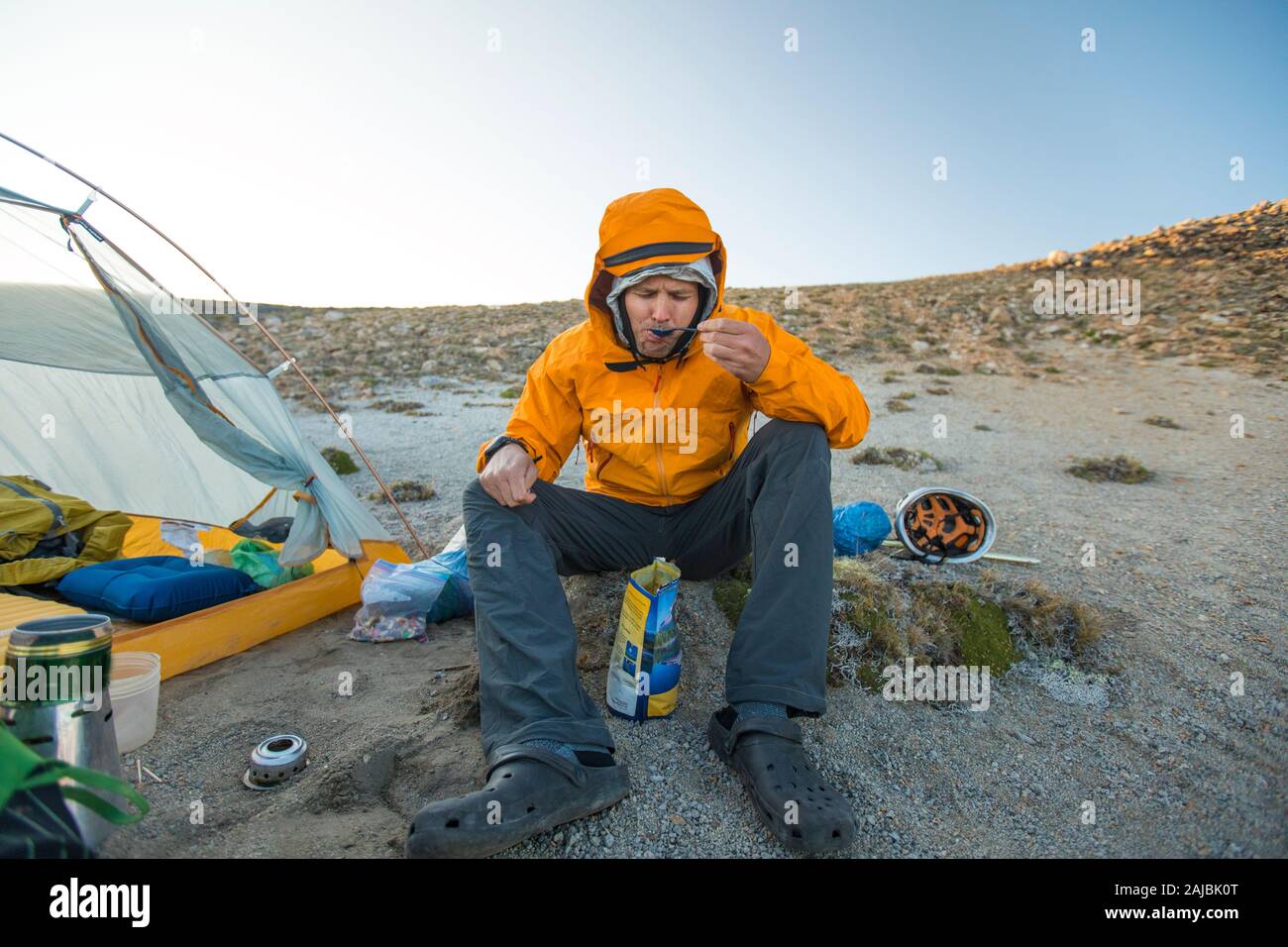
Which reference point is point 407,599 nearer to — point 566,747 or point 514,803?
point 566,747

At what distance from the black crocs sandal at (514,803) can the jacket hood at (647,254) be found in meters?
1.53

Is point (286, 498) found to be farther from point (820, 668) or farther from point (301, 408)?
point (301, 408)

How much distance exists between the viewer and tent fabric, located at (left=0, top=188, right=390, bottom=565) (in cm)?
357

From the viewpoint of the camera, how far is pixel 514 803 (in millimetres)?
1764

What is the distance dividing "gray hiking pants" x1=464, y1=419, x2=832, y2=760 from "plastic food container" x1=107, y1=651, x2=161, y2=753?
4.55 feet

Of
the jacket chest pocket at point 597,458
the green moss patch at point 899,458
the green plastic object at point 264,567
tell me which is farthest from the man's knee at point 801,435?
the green moss patch at point 899,458

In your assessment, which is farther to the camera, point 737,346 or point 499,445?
point 499,445

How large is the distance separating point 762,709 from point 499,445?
4.42ft

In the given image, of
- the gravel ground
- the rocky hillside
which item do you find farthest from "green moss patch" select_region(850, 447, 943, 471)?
the rocky hillside

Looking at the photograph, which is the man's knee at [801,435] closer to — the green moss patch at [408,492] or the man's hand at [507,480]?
the man's hand at [507,480]

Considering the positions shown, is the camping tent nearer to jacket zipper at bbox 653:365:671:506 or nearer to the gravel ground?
the gravel ground

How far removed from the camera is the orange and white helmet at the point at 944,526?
4.07 metres

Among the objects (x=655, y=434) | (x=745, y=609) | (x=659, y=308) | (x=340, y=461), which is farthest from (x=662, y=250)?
(x=340, y=461)

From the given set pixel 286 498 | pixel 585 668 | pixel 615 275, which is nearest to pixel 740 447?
pixel 615 275
